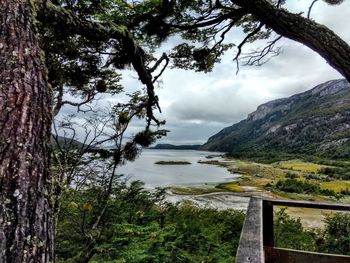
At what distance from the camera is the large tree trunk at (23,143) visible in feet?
3.43

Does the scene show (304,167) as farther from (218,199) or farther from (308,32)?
(308,32)

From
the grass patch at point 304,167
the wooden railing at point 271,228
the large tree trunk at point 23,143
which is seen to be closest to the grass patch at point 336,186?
the grass patch at point 304,167

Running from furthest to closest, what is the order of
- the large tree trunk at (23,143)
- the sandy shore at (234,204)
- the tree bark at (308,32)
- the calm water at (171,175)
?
1. the calm water at (171,175)
2. the sandy shore at (234,204)
3. the tree bark at (308,32)
4. the large tree trunk at (23,143)

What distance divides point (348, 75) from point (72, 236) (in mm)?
3969

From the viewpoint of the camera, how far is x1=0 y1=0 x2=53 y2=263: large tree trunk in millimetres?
1047

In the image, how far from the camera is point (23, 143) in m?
1.15

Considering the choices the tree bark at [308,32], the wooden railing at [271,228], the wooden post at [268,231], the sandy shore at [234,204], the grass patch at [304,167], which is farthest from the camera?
the grass patch at [304,167]

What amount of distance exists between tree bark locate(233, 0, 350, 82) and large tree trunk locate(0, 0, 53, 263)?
2.88 metres

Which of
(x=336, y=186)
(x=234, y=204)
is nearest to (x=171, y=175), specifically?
(x=336, y=186)

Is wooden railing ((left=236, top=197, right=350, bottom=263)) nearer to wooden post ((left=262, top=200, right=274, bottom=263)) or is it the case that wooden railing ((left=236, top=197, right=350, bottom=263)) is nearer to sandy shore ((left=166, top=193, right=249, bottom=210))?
wooden post ((left=262, top=200, right=274, bottom=263))

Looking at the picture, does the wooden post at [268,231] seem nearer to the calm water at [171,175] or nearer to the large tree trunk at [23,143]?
the large tree trunk at [23,143]

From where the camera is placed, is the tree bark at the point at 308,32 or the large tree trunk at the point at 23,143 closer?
the large tree trunk at the point at 23,143

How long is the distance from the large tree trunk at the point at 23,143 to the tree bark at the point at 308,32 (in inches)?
114

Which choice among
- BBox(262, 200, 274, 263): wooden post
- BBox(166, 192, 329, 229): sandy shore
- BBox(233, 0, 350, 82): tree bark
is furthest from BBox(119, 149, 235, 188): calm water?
BBox(262, 200, 274, 263): wooden post
